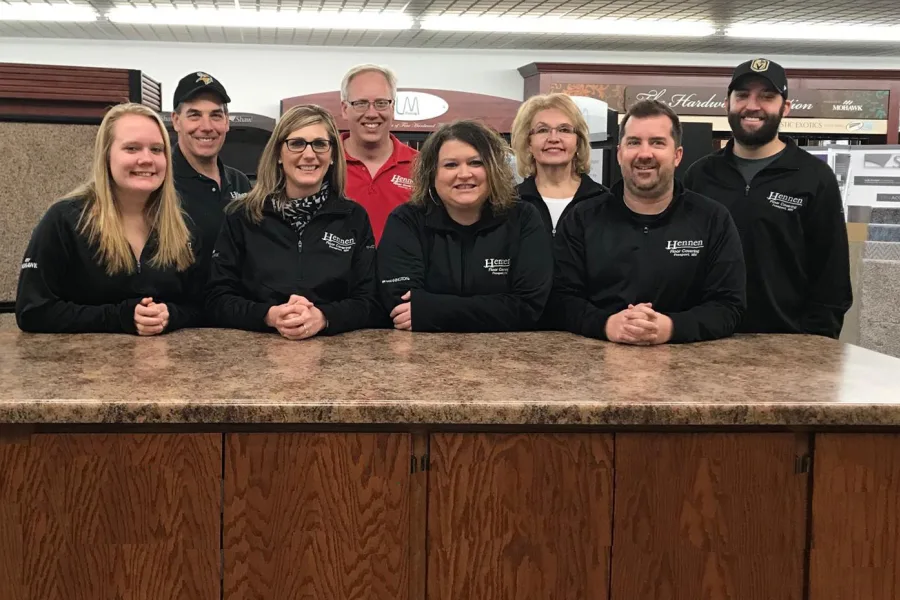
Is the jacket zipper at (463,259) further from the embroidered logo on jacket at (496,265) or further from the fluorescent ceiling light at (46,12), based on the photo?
the fluorescent ceiling light at (46,12)

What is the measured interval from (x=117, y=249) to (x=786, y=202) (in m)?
2.13

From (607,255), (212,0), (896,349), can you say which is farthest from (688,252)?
(212,0)

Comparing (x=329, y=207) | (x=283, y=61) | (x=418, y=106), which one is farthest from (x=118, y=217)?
(x=283, y=61)

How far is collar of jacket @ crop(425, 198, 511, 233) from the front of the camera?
2.41 meters

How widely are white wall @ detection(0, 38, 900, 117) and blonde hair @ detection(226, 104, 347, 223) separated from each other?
7251 millimetres

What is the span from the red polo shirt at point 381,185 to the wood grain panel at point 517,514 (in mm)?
1652

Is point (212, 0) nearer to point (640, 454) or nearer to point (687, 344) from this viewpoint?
point (687, 344)

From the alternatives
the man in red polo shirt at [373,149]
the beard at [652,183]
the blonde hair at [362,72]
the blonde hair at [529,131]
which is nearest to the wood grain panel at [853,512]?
the beard at [652,183]

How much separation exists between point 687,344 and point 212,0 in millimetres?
6208

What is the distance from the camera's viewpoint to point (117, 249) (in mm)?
2273

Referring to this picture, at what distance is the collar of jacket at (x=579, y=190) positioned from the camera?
287 centimetres

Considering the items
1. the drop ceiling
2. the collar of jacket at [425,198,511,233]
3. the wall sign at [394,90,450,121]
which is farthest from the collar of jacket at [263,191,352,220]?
the wall sign at [394,90,450,121]

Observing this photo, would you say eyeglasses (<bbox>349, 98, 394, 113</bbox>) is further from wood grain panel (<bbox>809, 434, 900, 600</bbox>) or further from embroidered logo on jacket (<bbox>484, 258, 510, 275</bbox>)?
wood grain panel (<bbox>809, 434, 900, 600</bbox>)

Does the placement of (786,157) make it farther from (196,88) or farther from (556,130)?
(196,88)
